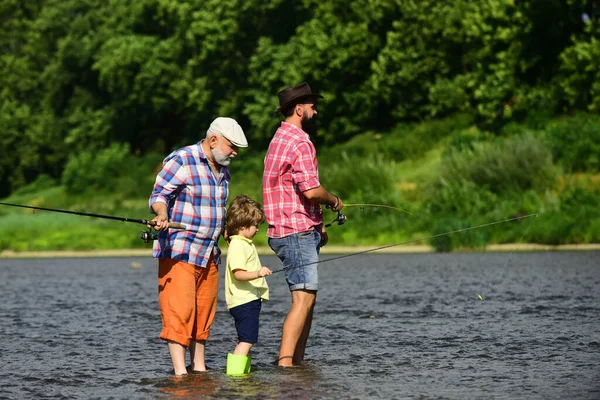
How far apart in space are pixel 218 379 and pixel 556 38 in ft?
135

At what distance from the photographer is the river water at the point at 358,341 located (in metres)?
9.38

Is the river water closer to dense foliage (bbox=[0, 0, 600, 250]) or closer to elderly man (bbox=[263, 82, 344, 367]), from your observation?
elderly man (bbox=[263, 82, 344, 367])

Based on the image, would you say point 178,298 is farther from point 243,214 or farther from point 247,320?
point 243,214

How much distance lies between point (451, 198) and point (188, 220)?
89.2 ft

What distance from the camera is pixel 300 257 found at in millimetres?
10133

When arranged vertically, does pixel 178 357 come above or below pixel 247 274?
below

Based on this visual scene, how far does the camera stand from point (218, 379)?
9.84m

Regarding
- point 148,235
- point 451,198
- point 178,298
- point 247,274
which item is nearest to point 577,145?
point 451,198

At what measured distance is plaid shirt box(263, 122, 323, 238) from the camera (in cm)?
1005

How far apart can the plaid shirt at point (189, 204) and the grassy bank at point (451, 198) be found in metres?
19.7

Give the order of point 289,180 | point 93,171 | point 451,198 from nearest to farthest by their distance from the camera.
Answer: point 289,180 → point 451,198 → point 93,171

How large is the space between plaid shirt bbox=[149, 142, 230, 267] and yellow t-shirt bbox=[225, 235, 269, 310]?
199mm

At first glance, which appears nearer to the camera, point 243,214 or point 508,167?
point 243,214

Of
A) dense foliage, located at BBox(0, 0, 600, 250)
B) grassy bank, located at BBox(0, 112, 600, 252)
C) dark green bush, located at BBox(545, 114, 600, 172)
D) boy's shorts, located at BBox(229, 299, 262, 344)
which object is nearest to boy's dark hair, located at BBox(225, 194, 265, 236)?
boy's shorts, located at BBox(229, 299, 262, 344)
